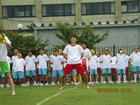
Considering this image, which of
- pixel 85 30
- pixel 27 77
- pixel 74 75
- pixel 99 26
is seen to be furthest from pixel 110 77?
pixel 99 26

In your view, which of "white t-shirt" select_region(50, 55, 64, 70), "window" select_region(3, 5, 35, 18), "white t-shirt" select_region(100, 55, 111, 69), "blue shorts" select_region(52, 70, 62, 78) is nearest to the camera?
"white t-shirt" select_region(50, 55, 64, 70)

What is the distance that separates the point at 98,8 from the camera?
179 feet

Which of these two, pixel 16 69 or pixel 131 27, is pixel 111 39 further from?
pixel 16 69

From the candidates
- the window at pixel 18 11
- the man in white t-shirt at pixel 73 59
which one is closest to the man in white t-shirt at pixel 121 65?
the man in white t-shirt at pixel 73 59

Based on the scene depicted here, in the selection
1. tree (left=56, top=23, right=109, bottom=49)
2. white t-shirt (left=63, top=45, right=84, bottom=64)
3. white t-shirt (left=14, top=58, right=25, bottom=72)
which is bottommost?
white t-shirt (left=14, top=58, right=25, bottom=72)

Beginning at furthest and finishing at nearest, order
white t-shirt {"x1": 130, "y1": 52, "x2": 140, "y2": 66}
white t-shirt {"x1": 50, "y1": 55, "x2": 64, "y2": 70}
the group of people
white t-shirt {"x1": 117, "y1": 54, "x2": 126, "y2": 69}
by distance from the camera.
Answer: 1. white t-shirt {"x1": 117, "y1": 54, "x2": 126, "y2": 69}
2. white t-shirt {"x1": 130, "y1": 52, "x2": 140, "y2": 66}
3. white t-shirt {"x1": 50, "y1": 55, "x2": 64, "y2": 70}
4. the group of people

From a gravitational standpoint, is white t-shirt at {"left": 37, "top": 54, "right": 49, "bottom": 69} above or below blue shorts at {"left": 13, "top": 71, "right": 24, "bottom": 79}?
above

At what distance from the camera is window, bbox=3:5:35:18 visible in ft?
180

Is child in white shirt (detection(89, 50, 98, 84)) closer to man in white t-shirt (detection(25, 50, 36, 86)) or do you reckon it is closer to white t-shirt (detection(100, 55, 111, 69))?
white t-shirt (detection(100, 55, 111, 69))

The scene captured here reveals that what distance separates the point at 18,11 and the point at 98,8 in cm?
913

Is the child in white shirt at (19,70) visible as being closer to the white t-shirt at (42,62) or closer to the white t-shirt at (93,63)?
the white t-shirt at (42,62)

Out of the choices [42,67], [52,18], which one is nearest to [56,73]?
[42,67]

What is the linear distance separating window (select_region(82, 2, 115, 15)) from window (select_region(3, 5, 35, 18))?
6.04m

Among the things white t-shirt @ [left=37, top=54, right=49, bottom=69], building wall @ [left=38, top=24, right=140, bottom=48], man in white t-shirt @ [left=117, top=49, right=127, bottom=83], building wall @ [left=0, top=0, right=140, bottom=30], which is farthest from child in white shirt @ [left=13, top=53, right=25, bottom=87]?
building wall @ [left=0, top=0, right=140, bottom=30]
